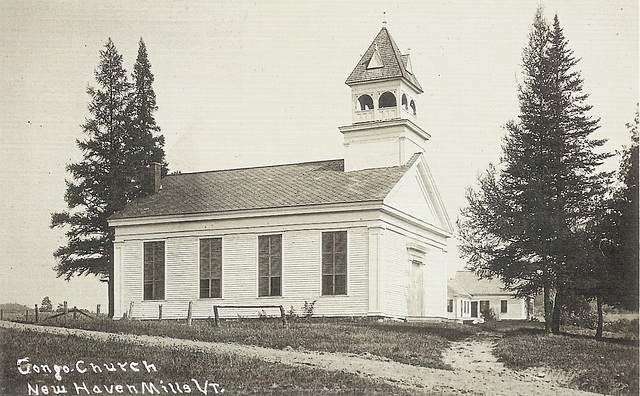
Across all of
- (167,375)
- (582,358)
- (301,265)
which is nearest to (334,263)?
(301,265)

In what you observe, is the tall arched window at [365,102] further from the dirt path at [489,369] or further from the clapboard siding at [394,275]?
the dirt path at [489,369]

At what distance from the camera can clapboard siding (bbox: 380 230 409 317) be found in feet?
96.8

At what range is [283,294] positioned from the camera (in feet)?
100

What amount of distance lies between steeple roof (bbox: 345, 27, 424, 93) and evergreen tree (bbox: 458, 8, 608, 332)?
6.22m

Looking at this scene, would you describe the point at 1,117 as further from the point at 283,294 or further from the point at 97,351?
the point at 283,294

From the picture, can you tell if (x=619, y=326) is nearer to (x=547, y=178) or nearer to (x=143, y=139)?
(x=547, y=178)

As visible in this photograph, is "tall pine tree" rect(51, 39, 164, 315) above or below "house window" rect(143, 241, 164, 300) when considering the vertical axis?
above

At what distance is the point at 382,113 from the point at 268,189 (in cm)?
556

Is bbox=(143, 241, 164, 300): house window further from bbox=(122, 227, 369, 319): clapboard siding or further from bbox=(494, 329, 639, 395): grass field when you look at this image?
bbox=(494, 329, 639, 395): grass field

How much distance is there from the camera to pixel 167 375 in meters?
17.1

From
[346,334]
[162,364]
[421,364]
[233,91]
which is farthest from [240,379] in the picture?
[233,91]

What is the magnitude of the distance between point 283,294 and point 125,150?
1079 cm

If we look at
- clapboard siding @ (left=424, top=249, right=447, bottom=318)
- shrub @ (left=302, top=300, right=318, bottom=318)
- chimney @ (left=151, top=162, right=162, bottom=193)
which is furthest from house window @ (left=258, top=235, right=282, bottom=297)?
chimney @ (left=151, top=162, right=162, bottom=193)

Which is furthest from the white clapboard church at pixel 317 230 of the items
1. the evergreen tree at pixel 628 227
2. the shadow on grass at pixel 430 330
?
the evergreen tree at pixel 628 227
